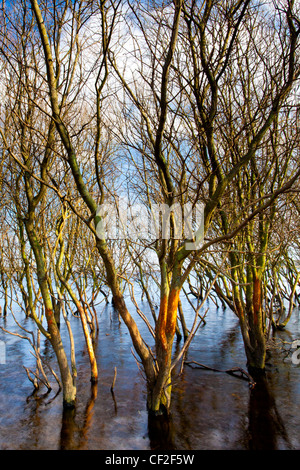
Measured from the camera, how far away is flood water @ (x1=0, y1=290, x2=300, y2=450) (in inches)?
224

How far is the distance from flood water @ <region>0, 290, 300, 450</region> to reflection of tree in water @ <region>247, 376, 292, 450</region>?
15mm

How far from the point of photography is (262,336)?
8219 mm

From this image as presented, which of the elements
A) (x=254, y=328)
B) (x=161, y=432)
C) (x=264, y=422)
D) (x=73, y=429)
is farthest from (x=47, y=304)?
(x=254, y=328)

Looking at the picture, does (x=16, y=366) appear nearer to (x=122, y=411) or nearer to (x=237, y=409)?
(x=122, y=411)

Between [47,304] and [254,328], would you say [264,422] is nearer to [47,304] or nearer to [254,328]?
[254,328]

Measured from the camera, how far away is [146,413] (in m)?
6.60

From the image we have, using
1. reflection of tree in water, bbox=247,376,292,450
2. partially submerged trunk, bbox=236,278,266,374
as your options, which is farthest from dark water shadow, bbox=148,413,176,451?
partially submerged trunk, bbox=236,278,266,374

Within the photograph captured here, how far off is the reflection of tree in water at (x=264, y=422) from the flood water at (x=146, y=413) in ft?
0.05

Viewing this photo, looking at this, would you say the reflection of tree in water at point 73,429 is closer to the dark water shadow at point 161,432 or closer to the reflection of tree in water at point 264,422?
the dark water shadow at point 161,432

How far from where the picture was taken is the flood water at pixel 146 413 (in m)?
5.70

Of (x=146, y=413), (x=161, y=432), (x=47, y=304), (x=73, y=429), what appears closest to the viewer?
(x=161, y=432)

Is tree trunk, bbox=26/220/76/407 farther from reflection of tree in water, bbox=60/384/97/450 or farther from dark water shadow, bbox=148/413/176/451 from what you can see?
dark water shadow, bbox=148/413/176/451

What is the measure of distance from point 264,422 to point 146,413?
2.08m

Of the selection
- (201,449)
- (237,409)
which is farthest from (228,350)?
(201,449)
